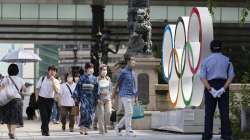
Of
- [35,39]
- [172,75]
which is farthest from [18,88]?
[35,39]

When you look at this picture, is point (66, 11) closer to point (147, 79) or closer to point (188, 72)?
point (147, 79)

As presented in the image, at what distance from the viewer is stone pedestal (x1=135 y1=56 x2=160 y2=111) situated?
21859 mm

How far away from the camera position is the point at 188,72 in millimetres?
17406

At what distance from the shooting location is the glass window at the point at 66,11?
56.9 metres

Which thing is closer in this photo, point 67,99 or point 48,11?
point 67,99

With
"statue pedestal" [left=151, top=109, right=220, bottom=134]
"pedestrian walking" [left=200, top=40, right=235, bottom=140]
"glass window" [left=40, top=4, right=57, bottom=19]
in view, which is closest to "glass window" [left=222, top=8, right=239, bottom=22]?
"glass window" [left=40, top=4, right=57, bottom=19]

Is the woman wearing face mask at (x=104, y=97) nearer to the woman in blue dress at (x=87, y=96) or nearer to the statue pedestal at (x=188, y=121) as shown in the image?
the woman in blue dress at (x=87, y=96)

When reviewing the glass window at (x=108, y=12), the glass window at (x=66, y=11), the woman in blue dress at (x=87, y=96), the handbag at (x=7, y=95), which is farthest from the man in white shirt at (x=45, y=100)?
the glass window at (x=108, y=12)

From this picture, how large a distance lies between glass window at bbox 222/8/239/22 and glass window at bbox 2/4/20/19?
16979 millimetres

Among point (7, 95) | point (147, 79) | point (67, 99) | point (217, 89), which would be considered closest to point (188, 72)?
point (7, 95)

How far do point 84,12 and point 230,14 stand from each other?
12.1 meters

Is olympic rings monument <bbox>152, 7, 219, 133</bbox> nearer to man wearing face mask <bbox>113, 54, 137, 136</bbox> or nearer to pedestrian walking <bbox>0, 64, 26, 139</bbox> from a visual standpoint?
man wearing face mask <bbox>113, 54, 137, 136</bbox>

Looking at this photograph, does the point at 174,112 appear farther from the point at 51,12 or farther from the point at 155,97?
the point at 51,12

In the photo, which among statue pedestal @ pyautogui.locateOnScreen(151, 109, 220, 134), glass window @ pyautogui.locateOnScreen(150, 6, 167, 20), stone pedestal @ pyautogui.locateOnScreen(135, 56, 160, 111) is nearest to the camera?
statue pedestal @ pyautogui.locateOnScreen(151, 109, 220, 134)
